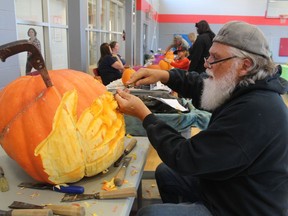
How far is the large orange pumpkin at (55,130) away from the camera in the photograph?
111 centimetres

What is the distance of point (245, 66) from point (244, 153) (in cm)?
41

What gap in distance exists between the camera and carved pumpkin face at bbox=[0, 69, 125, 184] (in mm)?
1114

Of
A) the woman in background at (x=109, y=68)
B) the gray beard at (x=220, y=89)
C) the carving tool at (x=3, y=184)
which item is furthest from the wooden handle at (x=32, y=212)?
the woman in background at (x=109, y=68)

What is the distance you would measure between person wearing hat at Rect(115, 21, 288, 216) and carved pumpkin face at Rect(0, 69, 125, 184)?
23cm

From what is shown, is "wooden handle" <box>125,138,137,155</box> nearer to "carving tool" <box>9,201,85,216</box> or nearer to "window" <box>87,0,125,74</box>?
"carving tool" <box>9,201,85,216</box>

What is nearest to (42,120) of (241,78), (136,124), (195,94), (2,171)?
(2,171)

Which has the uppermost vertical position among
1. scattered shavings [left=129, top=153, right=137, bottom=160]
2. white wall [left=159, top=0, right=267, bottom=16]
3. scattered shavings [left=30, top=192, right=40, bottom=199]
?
white wall [left=159, top=0, right=267, bottom=16]

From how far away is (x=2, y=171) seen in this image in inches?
48.4

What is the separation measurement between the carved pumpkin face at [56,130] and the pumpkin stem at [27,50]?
0.20 feet

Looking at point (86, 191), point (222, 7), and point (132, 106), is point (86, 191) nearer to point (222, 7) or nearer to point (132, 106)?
point (132, 106)

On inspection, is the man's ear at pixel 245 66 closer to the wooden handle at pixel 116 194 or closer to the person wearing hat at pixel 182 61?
the wooden handle at pixel 116 194

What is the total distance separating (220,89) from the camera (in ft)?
4.45

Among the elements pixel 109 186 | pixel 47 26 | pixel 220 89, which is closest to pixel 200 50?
pixel 47 26

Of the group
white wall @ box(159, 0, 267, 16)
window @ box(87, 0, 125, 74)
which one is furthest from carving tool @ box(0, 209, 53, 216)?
white wall @ box(159, 0, 267, 16)
